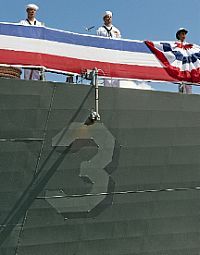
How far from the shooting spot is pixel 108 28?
6.39 metres

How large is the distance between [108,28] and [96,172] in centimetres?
233

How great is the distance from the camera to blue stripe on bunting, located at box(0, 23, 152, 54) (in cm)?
529

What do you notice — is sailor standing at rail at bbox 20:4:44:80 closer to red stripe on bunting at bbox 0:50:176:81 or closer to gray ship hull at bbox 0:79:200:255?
red stripe on bunting at bbox 0:50:176:81

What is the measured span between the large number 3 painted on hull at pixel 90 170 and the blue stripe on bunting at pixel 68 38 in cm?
114

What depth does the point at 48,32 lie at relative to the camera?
545cm

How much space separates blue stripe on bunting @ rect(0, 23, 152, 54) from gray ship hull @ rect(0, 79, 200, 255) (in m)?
0.71

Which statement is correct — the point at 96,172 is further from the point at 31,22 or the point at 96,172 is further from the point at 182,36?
the point at 182,36

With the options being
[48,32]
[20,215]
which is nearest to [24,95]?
[48,32]

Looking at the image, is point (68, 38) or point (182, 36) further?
point (182, 36)

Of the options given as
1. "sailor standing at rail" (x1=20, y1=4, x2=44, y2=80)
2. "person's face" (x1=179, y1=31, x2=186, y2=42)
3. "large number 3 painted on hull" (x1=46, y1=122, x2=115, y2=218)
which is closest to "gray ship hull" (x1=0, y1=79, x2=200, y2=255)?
"large number 3 painted on hull" (x1=46, y1=122, x2=115, y2=218)

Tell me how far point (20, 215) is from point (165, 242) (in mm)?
1892

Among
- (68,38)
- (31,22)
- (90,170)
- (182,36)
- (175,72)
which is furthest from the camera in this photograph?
(182,36)

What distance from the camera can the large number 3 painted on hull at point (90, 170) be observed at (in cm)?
506

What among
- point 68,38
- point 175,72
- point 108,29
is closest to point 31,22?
point 68,38
